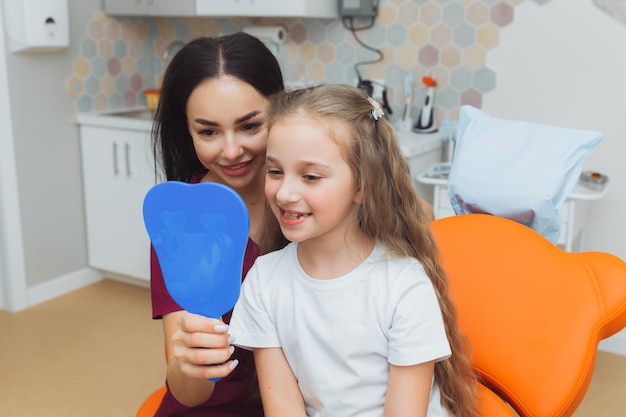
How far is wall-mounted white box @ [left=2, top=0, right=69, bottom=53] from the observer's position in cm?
282

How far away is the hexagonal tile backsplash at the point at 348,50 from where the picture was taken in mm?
2822

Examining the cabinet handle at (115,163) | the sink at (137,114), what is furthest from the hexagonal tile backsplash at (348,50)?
the cabinet handle at (115,163)

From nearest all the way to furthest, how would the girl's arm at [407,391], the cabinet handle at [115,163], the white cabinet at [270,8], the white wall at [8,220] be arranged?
the girl's arm at [407,391] → the white cabinet at [270,8] → the white wall at [8,220] → the cabinet handle at [115,163]

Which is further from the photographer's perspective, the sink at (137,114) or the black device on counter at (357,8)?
the sink at (137,114)

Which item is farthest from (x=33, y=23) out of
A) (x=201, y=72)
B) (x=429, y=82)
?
(x=201, y=72)

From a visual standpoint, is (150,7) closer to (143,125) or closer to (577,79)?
(143,125)

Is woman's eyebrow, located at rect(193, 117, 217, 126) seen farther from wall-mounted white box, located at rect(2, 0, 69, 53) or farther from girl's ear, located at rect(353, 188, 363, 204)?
wall-mounted white box, located at rect(2, 0, 69, 53)

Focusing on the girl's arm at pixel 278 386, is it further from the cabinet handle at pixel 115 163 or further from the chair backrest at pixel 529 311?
the cabinet handle at pixel 115 163

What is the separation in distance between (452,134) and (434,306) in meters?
1.83

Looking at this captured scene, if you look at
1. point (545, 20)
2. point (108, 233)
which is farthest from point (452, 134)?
point (108, 233)

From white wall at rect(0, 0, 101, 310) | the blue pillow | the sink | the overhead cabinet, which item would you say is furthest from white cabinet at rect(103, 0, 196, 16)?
the blue pillow

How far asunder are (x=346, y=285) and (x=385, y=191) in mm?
163

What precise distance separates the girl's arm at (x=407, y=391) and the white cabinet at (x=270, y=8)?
2.03 meters

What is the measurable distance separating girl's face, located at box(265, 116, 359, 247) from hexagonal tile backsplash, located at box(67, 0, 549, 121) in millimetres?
1965
